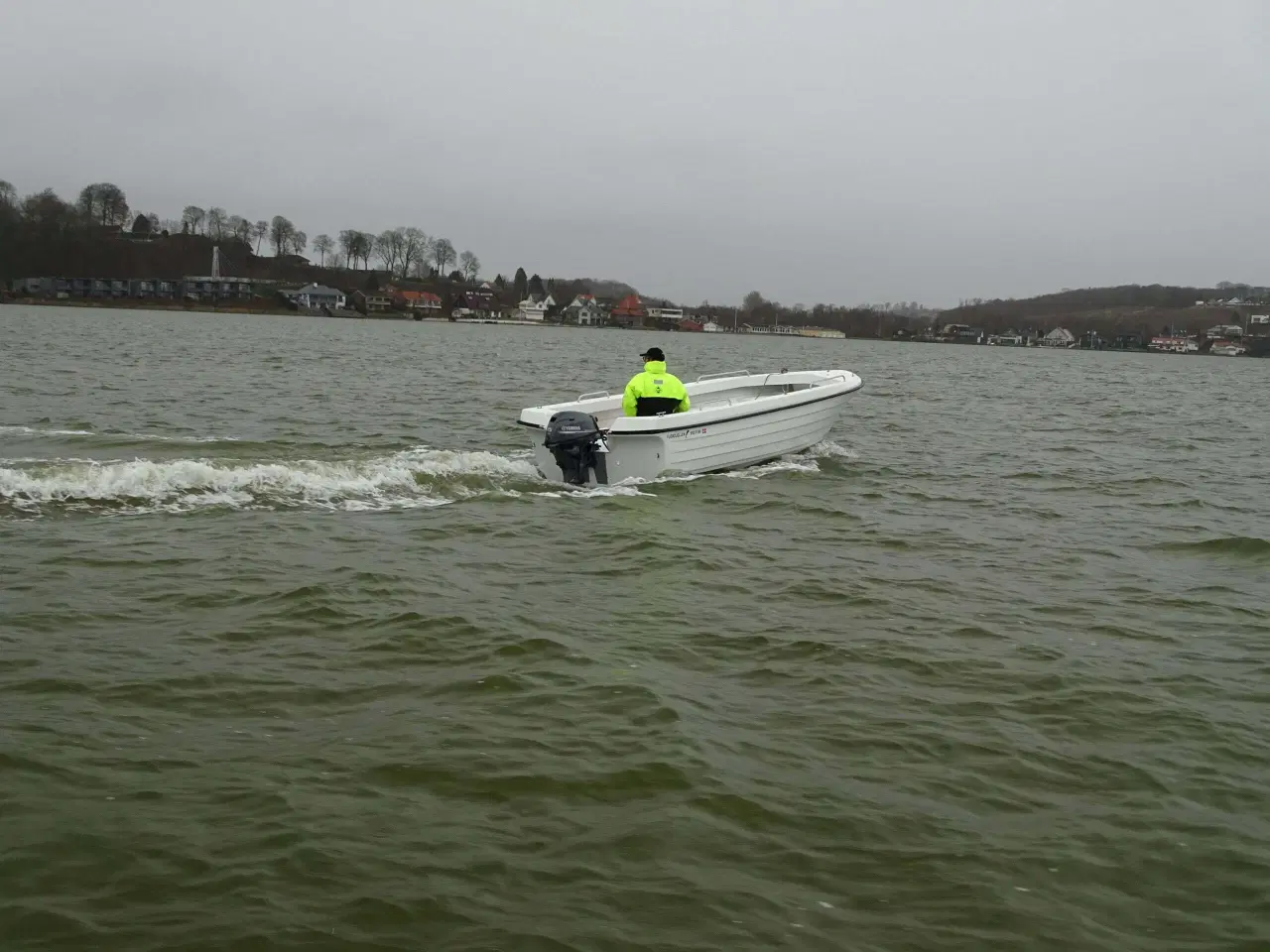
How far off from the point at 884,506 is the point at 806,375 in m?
4.85

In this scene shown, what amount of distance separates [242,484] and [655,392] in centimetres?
492

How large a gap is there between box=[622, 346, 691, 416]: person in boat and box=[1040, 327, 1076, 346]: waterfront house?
13836cm

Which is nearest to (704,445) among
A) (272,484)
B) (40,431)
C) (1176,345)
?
(272,484)

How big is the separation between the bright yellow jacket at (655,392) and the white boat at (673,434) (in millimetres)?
308

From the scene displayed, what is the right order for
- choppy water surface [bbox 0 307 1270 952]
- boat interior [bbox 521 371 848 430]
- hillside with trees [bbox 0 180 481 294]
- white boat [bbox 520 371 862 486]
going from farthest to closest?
hillside with trees [bbox 0 180 481 294], boat interior [bbox 521 371 848 430], white boat [bbox 520 371 862 486], choppy water surface [bbox 0 307 1270 952]

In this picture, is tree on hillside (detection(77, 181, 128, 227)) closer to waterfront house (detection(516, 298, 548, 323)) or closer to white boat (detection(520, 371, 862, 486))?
waterfront house (detection(516, 298, 548, 323))

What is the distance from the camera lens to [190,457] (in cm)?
1320

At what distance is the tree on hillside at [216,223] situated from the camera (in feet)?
514

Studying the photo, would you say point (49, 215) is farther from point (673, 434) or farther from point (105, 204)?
point (673, 434)

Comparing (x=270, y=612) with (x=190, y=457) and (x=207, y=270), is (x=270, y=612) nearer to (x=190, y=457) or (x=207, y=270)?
(x=190, y=457)

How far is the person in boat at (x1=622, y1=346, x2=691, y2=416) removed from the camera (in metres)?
13.4

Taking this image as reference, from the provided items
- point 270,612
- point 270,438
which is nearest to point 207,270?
point 270,438

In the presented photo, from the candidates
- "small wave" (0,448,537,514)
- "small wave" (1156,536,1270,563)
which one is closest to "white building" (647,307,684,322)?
"small wave" (0,448,537,514)

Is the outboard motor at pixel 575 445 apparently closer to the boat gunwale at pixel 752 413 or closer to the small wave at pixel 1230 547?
the boat gunwale at pixel 752 413
